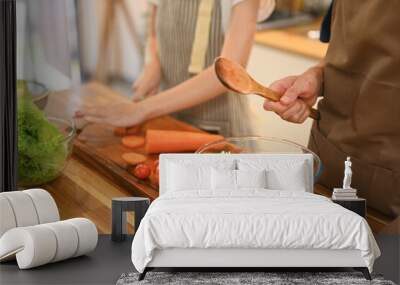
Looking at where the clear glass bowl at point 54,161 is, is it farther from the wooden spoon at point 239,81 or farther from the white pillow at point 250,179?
the white pillow at point 250,179

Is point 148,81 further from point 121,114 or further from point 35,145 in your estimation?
point 35,145

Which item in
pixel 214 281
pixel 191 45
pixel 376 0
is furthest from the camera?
pixel 191 45

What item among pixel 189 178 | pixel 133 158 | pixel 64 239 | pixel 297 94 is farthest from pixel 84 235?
pixel 297 94

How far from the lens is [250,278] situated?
464cm

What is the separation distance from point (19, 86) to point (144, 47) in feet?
2.91

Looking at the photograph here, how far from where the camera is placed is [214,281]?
15.0ft

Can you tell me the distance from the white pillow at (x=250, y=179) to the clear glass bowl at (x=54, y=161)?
1363mm

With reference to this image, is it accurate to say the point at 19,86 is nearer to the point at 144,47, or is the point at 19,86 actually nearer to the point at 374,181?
the point at 144,47

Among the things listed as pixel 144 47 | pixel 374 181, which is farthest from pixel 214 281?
pixel 144 47

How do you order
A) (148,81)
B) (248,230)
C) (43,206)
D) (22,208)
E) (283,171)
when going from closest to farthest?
(248,230)
(22,208)
(43,206)
(283,171)
(148,81)

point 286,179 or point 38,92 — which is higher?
point 38,92

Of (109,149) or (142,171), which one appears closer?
(142,171)

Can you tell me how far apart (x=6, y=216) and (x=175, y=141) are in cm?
147

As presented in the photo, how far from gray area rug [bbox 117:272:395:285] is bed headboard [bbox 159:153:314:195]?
0.82m
